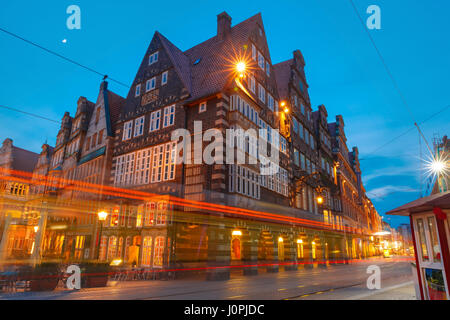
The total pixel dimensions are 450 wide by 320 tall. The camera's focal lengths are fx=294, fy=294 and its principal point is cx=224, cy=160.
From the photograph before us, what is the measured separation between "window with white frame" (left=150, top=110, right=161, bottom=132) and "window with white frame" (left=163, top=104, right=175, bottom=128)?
0.90 metres

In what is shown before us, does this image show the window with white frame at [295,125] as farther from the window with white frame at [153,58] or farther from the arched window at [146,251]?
the arched window at [146,251]

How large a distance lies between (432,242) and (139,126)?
24.7 meters

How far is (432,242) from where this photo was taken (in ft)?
23.7

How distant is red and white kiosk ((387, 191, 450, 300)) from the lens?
21.7ft

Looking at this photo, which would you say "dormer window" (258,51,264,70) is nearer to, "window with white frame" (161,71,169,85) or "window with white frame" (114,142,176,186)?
"window with white frame" (161,71,169,85)

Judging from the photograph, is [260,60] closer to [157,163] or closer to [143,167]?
[157,163]

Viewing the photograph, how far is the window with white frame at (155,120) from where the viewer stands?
25.8 meters

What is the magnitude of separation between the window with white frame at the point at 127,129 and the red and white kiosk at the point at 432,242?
80.8 ft

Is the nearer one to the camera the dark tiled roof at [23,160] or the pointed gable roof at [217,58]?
the pointed gable roof at [217,58]

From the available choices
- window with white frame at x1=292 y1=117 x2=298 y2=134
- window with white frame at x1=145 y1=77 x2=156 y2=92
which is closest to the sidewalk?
window with white frame at x1=145 y1=77 x2=156 y2=92

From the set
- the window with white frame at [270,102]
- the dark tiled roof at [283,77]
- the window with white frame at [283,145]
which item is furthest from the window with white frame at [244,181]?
the dark tiled roof at [283,77]

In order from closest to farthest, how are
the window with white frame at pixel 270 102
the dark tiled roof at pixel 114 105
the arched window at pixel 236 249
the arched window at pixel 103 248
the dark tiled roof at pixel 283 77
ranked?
the arched window at pixel 103 248
the arched window at pixel 236 249
the window with white frame at pixel 270 102
the dark tiled roof at pixel 114 105
the dark tiled roof at pixel 283 77

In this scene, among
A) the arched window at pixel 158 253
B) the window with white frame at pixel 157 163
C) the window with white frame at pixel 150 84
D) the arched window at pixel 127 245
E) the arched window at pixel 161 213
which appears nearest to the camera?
the arched window at pixel 158 253
